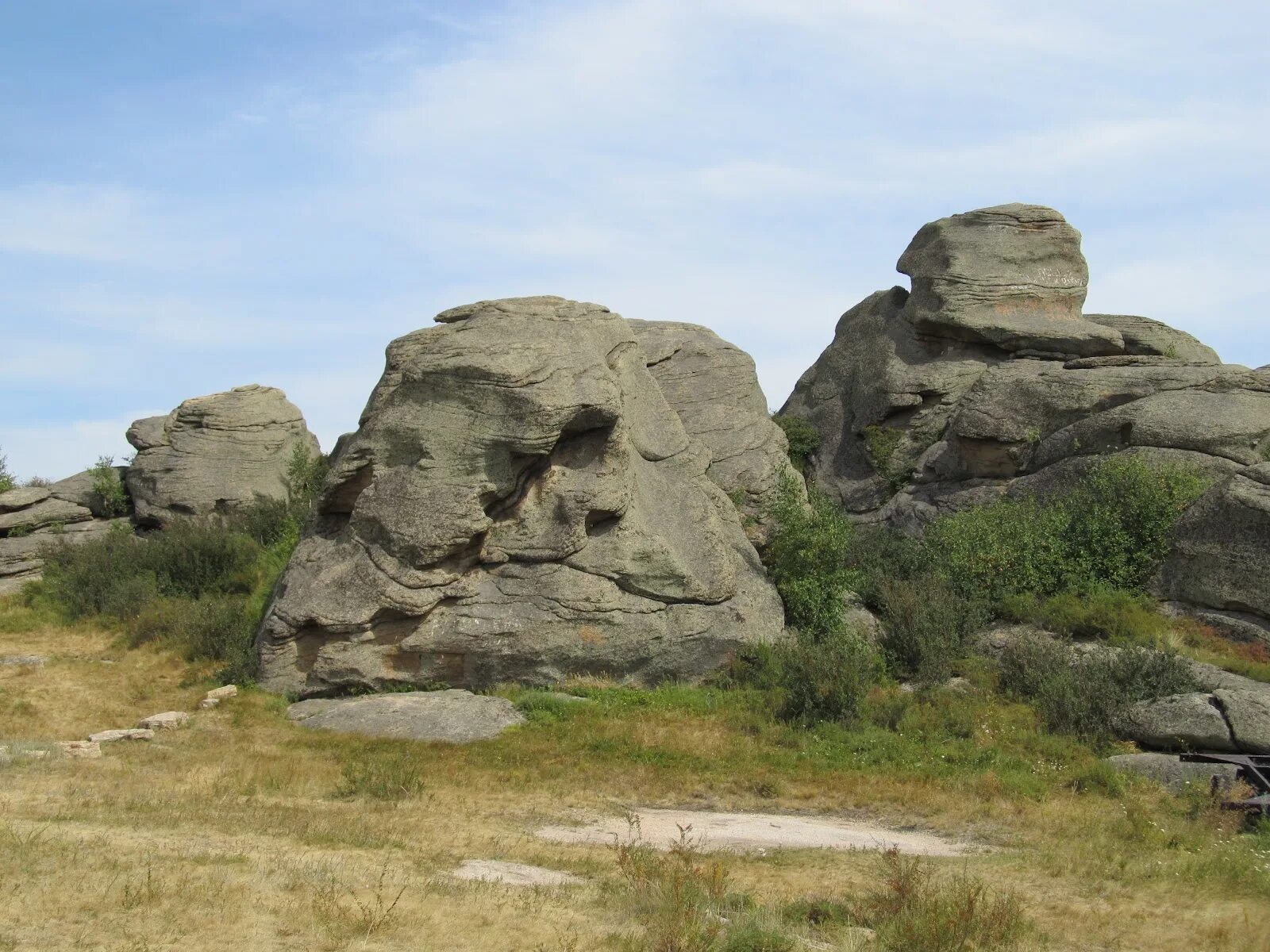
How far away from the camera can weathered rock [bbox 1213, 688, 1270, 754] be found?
52.4ft

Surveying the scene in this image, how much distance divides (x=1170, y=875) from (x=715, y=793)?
5.35m

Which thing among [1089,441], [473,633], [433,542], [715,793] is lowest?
[715,793]

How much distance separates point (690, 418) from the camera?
84.6ft

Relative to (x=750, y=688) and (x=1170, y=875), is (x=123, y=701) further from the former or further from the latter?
(x=1170, y=875)

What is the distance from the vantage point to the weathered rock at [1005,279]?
3141 cm

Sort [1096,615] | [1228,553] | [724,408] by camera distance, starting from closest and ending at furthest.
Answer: [1096,615] < [1228,553] < [724,408]

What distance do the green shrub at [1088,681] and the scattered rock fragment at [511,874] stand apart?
8.69 meters

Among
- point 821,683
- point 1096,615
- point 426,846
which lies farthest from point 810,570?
point 426,846

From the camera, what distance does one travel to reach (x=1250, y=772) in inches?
589

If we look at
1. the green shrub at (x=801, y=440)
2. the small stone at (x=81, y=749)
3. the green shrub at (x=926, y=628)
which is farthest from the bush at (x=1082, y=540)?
the small stone at (x=81, y=749)

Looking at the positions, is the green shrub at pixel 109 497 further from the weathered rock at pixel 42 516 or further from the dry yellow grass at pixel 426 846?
the dry yellow grass at pixel 426 846

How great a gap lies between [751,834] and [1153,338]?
79.3ft

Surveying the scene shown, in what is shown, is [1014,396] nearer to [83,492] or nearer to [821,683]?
[821,683]

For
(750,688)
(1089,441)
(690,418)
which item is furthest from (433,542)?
(1089,441)
